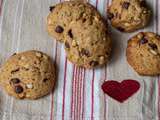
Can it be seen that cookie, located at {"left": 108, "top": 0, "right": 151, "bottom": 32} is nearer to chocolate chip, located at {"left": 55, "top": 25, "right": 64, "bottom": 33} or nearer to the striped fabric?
the striped fabric

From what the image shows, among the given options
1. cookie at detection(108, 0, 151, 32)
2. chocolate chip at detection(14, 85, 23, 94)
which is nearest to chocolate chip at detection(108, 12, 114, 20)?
cookie at detection(108, 0, 151, 32)

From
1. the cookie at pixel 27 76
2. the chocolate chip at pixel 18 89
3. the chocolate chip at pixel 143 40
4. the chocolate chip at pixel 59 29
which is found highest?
the chocolate chip at pixel 59 29

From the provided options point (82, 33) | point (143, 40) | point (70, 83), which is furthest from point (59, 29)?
point (143, 40)

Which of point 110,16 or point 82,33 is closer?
point 82,33

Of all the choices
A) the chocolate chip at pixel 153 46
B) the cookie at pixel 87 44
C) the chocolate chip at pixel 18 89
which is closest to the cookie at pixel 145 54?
the chocolate chip at pixel 153 46

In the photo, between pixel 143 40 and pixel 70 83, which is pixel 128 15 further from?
pixel 70 83

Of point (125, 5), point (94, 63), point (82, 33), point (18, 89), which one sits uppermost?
point (125, 5)

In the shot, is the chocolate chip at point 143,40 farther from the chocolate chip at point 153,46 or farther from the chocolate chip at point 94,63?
Answer: the chocolate chip at point 94,63

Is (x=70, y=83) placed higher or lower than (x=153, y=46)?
lower
